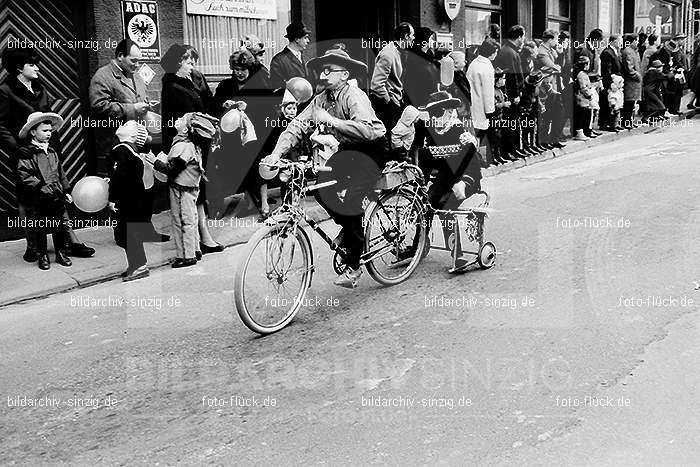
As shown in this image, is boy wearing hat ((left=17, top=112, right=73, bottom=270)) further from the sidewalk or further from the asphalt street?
the asphalt street

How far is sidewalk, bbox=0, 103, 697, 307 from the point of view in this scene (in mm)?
7090

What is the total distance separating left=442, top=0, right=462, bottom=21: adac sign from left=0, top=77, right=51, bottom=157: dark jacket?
8.98m

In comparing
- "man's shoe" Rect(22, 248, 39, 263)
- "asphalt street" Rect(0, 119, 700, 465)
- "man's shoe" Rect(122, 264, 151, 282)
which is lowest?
"asphalt street" Rect(0, 119, 700, 465)

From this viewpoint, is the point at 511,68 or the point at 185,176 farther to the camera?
the point at 511,68

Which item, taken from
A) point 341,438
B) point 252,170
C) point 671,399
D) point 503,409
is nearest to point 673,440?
point 671,399

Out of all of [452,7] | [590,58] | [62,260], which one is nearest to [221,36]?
[62,260]

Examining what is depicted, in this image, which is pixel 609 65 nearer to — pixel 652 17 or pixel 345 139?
pixel 652 17

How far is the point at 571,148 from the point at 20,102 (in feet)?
34.5

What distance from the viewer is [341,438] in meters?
4.01

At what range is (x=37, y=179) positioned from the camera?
7.44 m

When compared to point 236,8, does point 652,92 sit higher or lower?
lower

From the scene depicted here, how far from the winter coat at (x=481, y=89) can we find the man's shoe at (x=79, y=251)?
20.9ft

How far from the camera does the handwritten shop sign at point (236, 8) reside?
34.7ft

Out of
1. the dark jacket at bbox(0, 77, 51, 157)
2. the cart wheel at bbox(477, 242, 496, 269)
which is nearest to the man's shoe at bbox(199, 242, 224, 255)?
the dark jacket at bbox(0, 77, 51, 157)
